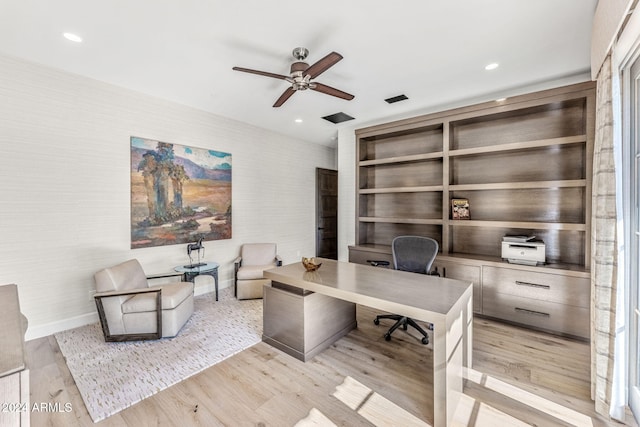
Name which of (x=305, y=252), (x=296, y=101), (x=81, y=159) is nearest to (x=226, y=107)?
(x=296, y=101)

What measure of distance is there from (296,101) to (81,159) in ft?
8.70

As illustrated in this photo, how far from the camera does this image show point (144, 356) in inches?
98.1

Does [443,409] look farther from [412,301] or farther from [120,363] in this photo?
[120,363]

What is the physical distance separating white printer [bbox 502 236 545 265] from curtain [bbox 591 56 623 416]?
1.23 meters

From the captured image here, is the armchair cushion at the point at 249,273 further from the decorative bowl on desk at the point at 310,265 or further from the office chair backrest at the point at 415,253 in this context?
the office chair backrest at the point at 415,253

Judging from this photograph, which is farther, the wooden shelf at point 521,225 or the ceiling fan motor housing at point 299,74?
the wooden shelf at point 521,225

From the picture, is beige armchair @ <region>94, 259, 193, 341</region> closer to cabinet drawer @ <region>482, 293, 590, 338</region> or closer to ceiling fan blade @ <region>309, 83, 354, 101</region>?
ceiling fan blade @ <region>309, 83, 354, 101</region>

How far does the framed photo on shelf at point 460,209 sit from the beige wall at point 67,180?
3813 mm

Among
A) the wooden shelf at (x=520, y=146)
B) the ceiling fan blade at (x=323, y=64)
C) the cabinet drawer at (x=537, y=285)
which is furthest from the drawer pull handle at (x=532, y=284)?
the ceiling fan blade at (x=323, y=64)

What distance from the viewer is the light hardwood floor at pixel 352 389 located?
1.78m

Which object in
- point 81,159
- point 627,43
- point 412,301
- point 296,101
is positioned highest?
point 296,101

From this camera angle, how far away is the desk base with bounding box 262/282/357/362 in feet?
7.95

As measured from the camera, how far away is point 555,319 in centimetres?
285

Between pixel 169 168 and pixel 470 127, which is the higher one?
pixel 470 127
